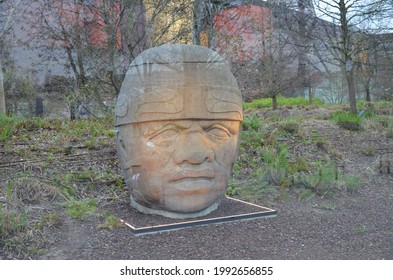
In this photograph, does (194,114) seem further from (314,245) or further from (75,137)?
(75,137)

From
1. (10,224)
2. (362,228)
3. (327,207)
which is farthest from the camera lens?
(327,207)

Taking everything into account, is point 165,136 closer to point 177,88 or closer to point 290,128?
point 177,88

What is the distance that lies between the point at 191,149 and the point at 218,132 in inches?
14.6

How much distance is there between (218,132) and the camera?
4719 millimetres

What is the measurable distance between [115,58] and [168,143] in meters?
4.71

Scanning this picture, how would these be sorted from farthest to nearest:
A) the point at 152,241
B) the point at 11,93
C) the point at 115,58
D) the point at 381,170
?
the point at 11,93, the point at 115,58, the point at 381,170, the point at 152,241

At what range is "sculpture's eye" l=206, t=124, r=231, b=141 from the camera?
4.68 meters

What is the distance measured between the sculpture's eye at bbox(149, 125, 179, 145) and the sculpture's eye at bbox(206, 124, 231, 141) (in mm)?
354

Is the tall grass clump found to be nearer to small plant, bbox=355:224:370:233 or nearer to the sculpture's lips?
small plant, bbox=355:224:370:233

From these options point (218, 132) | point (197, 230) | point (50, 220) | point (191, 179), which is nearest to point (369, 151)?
point (218, 132)

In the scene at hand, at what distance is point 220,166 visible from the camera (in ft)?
15.7

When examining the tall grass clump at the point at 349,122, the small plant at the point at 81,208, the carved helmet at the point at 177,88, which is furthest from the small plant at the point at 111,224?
the tall grass clump at the point at 349,122

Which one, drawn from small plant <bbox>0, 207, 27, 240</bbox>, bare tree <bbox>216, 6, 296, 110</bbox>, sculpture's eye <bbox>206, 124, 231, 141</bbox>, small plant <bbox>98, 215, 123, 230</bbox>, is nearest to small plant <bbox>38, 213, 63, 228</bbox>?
small plant <bbox>0, 207, 27, 240</bbox>

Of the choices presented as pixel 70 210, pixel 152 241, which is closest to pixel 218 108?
pixel 152 241
